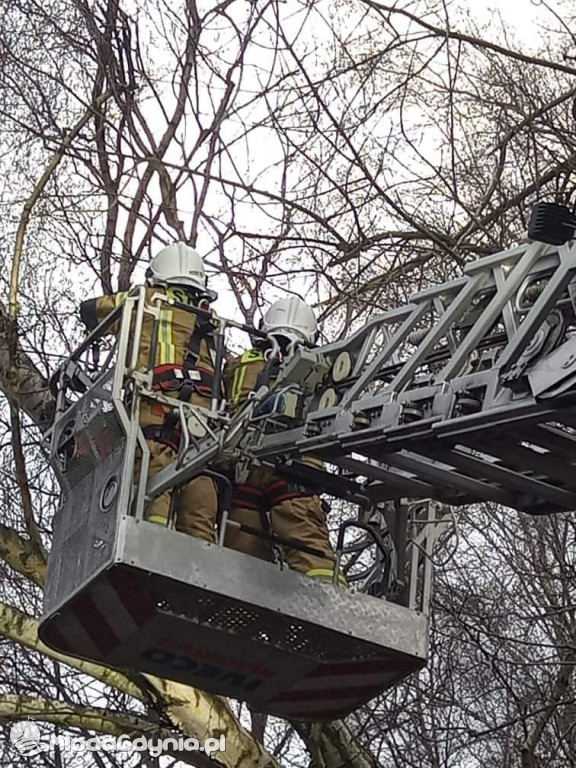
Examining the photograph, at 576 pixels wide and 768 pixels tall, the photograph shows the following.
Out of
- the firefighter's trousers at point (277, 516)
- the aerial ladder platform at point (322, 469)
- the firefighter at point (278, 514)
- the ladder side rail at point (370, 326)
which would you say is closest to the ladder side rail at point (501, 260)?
the aerial ladder platform at point (322, 469)

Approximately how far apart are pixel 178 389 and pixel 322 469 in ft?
2.68

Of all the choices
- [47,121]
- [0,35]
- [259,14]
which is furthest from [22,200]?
[259,14]

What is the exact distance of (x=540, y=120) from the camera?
848 centimetres

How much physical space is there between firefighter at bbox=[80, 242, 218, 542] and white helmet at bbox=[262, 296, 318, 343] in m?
0.37

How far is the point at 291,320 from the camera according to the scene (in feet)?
21.5

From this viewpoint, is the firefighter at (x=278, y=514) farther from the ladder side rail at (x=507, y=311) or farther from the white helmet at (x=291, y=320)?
the ladder side rail at (x=507, y=311)

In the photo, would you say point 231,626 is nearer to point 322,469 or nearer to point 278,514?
point 278,514

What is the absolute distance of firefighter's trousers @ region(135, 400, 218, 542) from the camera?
5617 millimetres

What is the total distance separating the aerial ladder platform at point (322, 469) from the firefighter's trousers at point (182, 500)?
86 mm

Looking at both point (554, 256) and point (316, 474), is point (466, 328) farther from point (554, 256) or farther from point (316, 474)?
point (316, 474)

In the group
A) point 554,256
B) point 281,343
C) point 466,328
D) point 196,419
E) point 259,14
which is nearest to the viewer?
point 554,256

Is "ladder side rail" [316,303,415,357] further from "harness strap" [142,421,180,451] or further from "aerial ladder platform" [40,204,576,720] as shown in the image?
"harness strap" [142,421,180,451]

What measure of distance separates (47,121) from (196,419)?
16.2 feet

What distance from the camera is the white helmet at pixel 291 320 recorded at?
655cm
